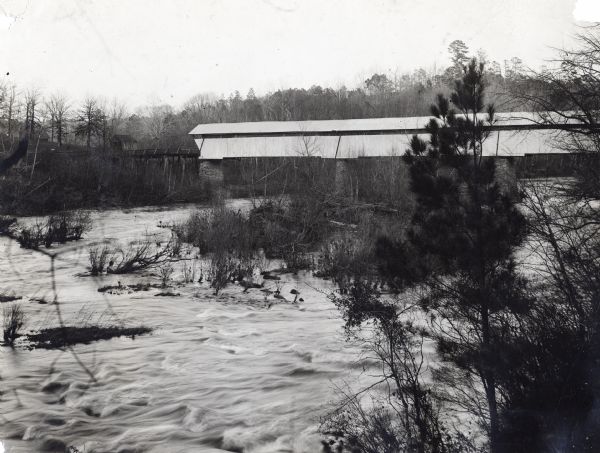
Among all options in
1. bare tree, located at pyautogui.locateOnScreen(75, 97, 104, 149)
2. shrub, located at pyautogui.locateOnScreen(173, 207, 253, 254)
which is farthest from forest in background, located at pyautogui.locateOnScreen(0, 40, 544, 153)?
shrub, located at pyautogui.locateOnScreen(173, 207, 253, 254)

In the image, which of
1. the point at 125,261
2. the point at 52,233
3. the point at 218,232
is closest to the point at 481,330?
the point at 218,232

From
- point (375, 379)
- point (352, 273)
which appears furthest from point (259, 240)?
point (375, 379)

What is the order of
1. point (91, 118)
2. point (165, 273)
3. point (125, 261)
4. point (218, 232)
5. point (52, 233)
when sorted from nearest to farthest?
point (165, 273) → point (125, 261) → point (218, 232) → point (52, 233) → point (91, 118)

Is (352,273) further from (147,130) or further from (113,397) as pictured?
(147,130)

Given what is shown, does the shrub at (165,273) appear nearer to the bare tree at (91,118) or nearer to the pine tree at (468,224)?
the pine tree at (468,224)

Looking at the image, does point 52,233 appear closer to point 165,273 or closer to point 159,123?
point 165,273

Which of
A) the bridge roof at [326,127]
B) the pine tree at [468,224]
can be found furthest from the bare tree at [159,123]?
the pine tree at [468,224]

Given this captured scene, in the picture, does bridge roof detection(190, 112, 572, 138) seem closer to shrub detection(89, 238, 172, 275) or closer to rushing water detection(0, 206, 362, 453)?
shrub detection(89, 238, 172, 275)
